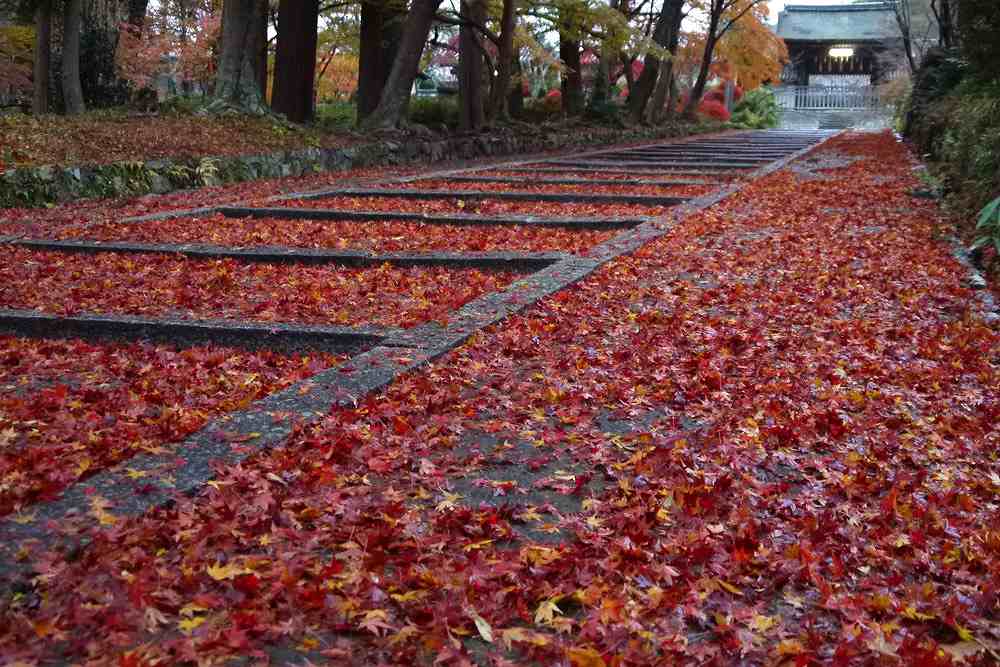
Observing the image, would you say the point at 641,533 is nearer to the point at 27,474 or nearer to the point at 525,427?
the point at 525,427

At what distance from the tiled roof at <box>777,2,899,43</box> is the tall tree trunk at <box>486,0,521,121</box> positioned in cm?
3277

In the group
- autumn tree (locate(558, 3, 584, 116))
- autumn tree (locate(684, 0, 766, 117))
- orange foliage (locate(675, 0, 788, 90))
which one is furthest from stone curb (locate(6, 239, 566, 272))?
orange foliage (locate(675, 0, 788, 90))

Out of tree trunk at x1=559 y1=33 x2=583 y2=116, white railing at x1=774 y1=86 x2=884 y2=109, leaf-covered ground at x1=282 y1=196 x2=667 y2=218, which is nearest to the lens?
leaf-covered ground at x1=282 y1=196 x2=667 y2=218

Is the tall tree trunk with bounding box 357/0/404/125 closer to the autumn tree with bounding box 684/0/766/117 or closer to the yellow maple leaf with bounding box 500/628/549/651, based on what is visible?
the autumn tree with bounding box 684/0/766/117

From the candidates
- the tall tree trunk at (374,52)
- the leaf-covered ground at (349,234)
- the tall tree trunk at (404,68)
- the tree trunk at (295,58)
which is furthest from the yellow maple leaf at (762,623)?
the tall tree trunk at (374,52)

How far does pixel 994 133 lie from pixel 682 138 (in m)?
21.2

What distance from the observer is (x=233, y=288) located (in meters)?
6.00

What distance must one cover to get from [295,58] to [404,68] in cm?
182

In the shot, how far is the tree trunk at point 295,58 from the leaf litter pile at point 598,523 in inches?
502

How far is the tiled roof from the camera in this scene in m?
48.2

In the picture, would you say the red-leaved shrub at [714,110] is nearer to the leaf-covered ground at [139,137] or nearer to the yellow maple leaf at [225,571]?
the leaf-covered ground at [139,137]

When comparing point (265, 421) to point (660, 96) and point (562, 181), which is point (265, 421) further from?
point (660, 96)

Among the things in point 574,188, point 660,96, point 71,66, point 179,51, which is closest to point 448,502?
point 574,188

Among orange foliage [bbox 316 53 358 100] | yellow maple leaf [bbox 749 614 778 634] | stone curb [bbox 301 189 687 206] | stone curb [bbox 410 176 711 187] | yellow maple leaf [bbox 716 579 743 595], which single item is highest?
orange foliage [bbox 316 53 358 100]
